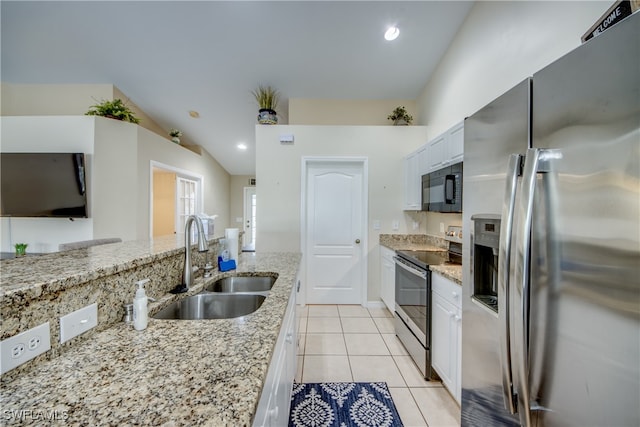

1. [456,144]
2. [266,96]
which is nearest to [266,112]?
[266,96]

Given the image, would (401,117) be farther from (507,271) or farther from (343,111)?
(507,271)

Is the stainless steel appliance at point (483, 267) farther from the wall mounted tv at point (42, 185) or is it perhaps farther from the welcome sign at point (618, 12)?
the wall mounted tv at point (42, 185)

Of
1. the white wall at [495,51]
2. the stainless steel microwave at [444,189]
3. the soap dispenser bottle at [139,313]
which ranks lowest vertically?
the soap dispenser bottle at [139,313]

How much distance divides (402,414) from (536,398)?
1.20 metres

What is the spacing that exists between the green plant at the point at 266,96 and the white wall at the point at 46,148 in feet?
7.70

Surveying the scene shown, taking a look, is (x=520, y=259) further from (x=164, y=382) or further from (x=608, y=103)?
(x=164, y=382)

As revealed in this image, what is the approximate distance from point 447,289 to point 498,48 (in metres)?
2.18

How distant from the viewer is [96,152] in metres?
3.47

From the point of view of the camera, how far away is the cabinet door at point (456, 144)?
2078 millimetres

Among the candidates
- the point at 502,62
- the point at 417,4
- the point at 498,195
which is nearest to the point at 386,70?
the point at 417,4

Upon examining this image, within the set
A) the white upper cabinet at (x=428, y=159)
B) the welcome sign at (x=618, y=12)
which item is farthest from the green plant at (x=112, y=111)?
the welcome sign at (x=618, y=12)

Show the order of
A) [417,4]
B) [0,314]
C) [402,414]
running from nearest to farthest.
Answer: [0,314]
[402,414]
[417,4]

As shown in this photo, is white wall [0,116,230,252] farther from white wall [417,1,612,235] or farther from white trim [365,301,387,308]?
white wall [417,1,612,235]

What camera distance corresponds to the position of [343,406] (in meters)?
1.71
